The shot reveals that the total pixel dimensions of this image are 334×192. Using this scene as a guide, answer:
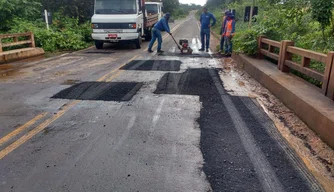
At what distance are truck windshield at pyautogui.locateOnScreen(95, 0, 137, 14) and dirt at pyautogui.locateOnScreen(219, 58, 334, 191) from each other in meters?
8.31

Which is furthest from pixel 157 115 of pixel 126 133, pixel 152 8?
pixel 152 8

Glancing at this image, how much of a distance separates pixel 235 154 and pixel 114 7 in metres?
12.1

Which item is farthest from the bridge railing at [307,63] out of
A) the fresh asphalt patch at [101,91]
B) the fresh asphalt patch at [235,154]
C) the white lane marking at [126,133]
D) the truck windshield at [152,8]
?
the truck windshield at [152,8]

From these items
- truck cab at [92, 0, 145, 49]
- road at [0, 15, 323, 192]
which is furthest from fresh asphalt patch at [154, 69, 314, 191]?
truck cab at [92, 0, 145, 49]

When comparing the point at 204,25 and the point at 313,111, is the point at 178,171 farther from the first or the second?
the point at 204,25

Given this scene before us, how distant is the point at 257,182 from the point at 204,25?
1103 centimetres

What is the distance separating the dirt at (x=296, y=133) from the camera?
3465 mm

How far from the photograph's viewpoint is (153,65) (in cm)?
1018

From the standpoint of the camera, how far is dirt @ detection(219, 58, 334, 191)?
11.4ft

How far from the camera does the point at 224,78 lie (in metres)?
8.21

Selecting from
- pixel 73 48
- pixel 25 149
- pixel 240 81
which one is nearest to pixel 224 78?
pixel 240 81

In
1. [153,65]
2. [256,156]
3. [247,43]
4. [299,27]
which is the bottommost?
[256,156]

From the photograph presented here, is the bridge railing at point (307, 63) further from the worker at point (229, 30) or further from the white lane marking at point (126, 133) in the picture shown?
the white lane marking at point (126, 133)

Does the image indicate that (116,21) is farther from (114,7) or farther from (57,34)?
(57,34)
